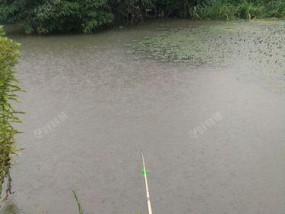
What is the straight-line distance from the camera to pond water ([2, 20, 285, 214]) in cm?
268

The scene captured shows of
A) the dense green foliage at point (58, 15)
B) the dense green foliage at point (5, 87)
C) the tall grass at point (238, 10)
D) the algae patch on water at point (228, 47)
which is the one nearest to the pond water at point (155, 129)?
the algae patch on water at point (228, 47)

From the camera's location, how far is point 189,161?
311 centimetres

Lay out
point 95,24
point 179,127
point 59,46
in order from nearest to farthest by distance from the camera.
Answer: point 179,127 < point 59,46 < point 95,24

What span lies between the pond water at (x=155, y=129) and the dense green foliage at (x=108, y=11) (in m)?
1.35

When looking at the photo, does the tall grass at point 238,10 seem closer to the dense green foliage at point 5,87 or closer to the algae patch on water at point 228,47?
the algae patch on water at point 228,47

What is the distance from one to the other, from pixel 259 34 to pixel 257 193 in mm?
5554

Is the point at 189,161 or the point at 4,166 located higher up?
the point at 4,166

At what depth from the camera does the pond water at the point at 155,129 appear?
268cm

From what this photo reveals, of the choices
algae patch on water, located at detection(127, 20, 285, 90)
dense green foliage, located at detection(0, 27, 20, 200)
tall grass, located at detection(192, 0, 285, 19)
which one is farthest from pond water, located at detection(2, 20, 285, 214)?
tall grass, located at detection(192, 0, 285, 19)

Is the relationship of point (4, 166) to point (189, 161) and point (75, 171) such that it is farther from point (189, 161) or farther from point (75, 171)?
point (189, 161)

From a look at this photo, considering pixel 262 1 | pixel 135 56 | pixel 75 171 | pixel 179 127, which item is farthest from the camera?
pixel 262 1

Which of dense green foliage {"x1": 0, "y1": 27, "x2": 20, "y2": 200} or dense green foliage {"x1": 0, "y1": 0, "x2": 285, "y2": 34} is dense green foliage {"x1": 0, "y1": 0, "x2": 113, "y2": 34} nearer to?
dense green foliage {"x1": 0, "y1": 0, "x2": 285, "y2": 34}

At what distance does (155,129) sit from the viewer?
12.1 ft

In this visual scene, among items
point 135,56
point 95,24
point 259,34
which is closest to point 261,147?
point 135,56
